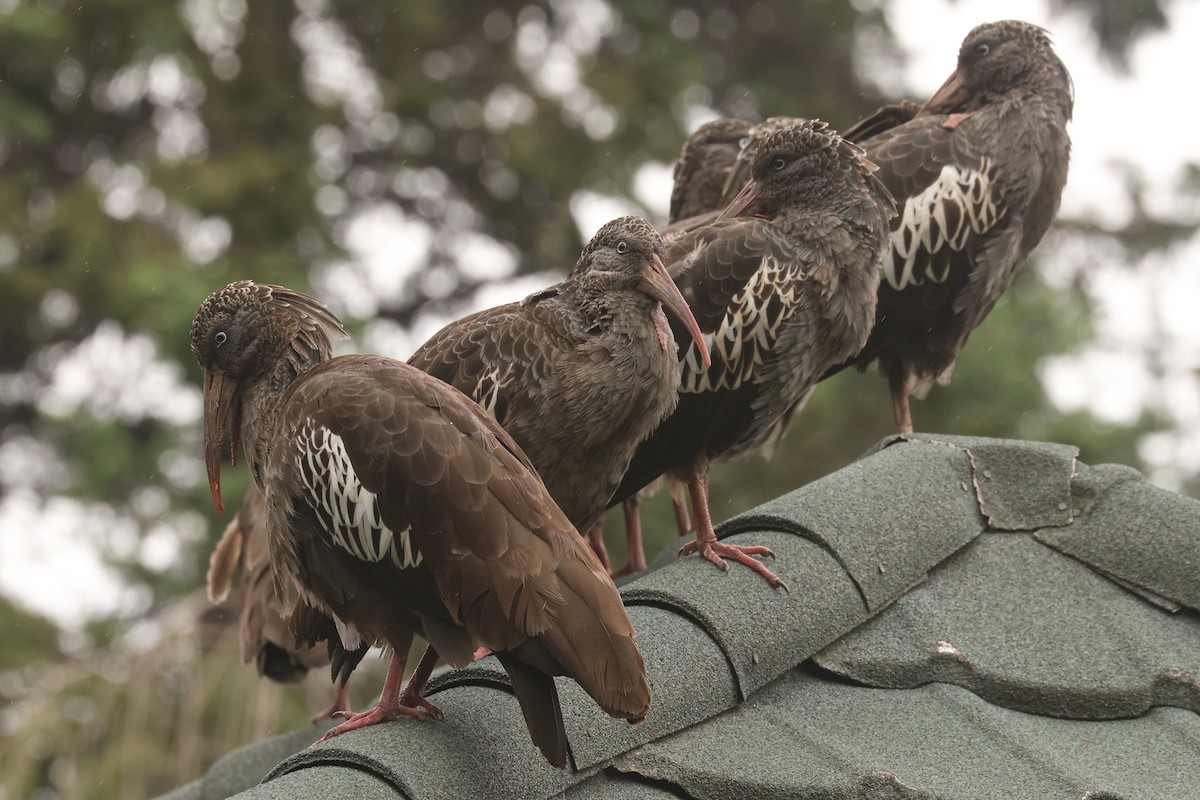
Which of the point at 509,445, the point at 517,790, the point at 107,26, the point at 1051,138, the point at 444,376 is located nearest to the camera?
the point at 517,790

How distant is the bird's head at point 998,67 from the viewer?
5633 millimetres

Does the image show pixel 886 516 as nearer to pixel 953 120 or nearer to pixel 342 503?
pixel 342 503

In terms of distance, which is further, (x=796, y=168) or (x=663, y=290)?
(x=796, y=168)

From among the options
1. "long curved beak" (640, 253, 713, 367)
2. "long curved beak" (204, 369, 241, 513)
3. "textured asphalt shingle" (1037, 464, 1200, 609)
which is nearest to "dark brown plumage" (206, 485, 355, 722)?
"long curved beak" (204, 369, 241, 513)

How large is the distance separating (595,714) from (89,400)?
9.65 m

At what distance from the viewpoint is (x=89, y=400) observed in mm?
11930

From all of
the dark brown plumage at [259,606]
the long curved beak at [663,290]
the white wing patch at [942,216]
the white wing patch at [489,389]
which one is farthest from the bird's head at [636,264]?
the dark brown plumage at [259,606]

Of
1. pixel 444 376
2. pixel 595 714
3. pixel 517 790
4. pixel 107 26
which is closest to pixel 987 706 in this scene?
pixel 595 714

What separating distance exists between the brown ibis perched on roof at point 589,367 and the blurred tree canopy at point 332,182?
235 inches

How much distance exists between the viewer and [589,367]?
391 cm

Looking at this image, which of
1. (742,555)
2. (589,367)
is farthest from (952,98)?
(742,555)

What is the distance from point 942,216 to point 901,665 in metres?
2.23

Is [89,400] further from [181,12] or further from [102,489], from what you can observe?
[181,12]

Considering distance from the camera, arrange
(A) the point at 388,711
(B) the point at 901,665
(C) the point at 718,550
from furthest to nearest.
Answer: (C) the point at 718,550 < (B) the point at 901,665 < (A) the point at 388,711
